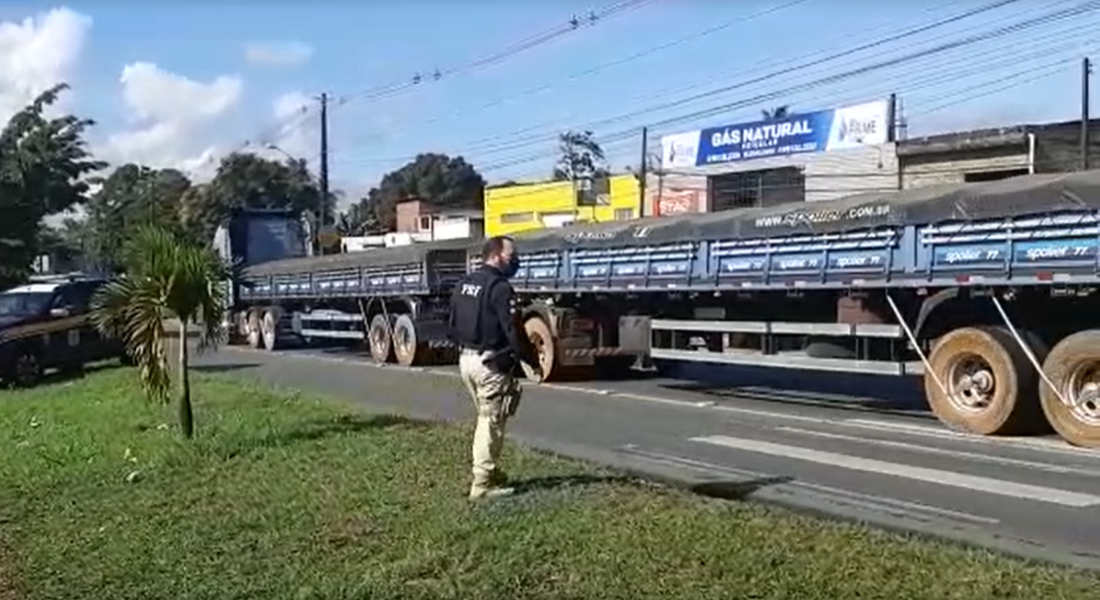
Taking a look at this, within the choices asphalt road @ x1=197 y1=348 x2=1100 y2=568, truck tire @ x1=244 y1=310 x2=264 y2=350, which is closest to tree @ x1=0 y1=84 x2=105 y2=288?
truck tire @ x1=244 y1=310 x2=264 y2=350

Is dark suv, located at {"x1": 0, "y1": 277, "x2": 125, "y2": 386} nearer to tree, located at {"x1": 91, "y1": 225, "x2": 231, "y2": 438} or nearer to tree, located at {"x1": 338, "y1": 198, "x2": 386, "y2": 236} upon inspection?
tree, located at {"x1": 91, "y1": 225, "x2": 231, "y2": 438}

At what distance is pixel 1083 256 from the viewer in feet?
41.6

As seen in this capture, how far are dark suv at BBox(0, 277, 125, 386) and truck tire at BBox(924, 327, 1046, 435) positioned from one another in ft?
52.9

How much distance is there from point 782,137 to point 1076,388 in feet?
100

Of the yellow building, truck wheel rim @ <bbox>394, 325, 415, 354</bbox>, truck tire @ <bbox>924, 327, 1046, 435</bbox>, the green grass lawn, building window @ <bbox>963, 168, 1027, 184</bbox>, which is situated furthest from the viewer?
the yellow building

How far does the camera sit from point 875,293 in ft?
50.9

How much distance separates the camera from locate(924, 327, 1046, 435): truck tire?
539 inches

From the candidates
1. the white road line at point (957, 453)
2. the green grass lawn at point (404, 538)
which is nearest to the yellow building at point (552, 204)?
the white road line at point (957, 453)

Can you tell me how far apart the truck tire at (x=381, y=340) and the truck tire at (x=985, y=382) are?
46.9ft

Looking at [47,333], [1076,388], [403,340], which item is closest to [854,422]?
[1076,388]

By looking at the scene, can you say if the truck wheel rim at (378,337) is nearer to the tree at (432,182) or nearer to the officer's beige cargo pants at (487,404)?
the officer's beige cargo pants at (487,404)

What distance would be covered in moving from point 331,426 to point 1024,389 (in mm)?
6611

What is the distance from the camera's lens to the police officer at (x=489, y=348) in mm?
9219

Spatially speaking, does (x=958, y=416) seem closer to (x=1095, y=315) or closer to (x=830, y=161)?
(x=1095, y=315)
